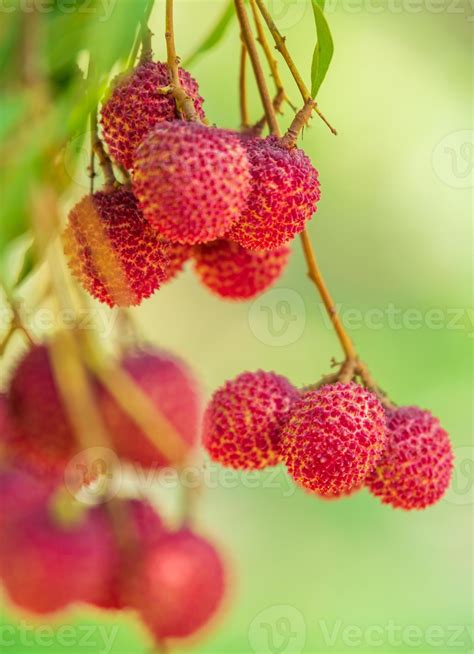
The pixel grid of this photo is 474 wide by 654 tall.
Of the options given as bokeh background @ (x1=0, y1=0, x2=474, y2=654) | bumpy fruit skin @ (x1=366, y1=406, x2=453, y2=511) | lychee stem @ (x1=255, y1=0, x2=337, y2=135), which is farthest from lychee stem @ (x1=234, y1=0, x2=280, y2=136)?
bokeh background @ (x1=0, y1=0, x2=474, y2=654)

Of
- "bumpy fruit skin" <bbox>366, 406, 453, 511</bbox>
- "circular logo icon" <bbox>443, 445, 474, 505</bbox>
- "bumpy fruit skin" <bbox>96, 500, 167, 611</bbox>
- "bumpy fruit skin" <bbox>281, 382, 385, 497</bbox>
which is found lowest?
"circular logo icon" <bbox>443, 445, 474, 505</bbox>

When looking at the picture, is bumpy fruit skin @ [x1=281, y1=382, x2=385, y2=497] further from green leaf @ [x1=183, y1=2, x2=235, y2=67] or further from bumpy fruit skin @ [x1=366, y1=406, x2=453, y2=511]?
green leaf @ [x1=183, y1=2, x2=235, y2=67]

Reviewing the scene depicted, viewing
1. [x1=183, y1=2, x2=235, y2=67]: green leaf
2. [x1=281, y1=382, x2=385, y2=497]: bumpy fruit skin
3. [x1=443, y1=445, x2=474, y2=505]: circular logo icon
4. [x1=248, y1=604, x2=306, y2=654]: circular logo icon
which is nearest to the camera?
[x1=281, y1=382, x2=385, y2=497]: bumpy fruit skin

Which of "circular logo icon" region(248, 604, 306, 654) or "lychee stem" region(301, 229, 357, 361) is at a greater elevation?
"lychee stem" region(301, 229, 357, 361)

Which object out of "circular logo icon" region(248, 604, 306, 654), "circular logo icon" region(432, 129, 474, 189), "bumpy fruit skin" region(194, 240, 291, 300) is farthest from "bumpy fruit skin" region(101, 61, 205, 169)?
"circular logo icon" region(432, 129, 474, 189)

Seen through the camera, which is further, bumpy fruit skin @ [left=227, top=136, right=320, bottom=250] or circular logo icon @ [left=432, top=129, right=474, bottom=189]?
circular logo icon @ [left=432, top=129, right=474, bottom=189]

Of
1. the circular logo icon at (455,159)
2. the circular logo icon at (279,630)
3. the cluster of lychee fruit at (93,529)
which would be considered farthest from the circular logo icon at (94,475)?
the circular logo icon at (455,159)

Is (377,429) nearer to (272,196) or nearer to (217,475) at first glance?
(272,196)

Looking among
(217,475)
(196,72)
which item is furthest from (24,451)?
(196,72)

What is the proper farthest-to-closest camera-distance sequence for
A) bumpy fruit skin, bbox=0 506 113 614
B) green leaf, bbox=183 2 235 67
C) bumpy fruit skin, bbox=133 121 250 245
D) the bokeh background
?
the bokeh background
green leaf, bbox=183 2 235 67
bumpy fruit skin, bbox=133 121 250 245
bumpy fruit skin, bbox=0 506 113 614
